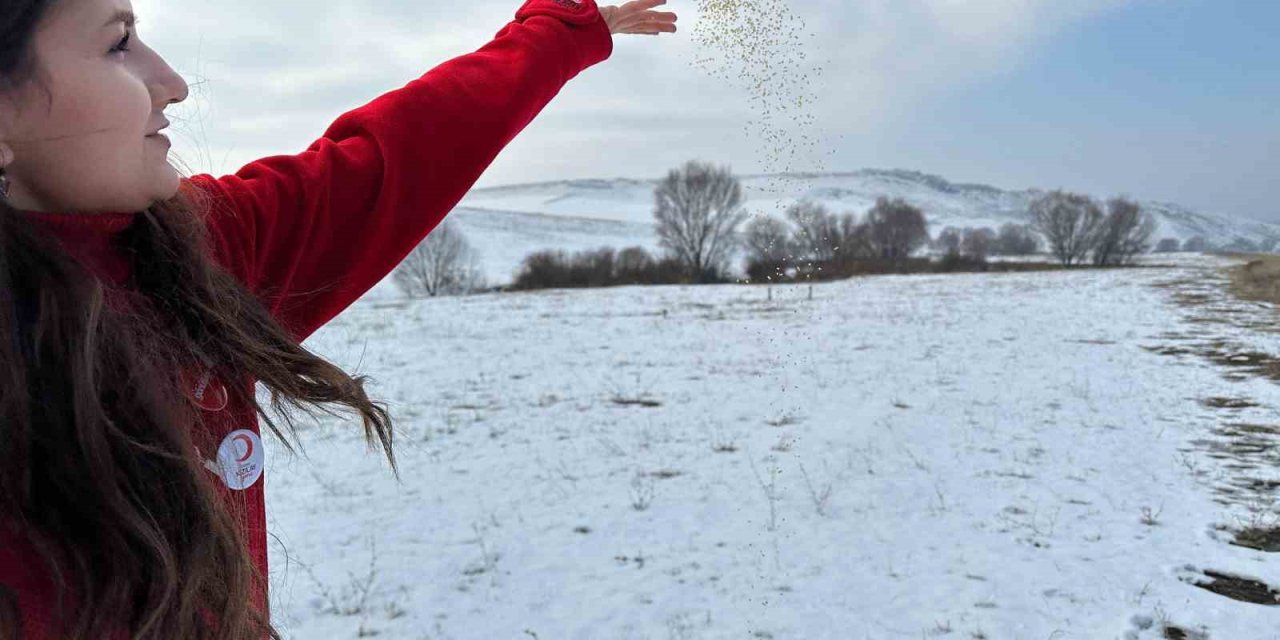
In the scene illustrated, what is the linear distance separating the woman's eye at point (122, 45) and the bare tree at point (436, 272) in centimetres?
4303

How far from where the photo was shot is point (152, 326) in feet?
2.87

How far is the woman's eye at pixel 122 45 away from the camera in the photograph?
2.59 ft

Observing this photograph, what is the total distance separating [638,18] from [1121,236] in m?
70.5

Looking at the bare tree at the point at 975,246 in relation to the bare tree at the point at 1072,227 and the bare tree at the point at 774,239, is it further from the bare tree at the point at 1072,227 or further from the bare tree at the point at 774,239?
the bare tree at the point at 774,239

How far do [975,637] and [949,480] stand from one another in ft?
7.75

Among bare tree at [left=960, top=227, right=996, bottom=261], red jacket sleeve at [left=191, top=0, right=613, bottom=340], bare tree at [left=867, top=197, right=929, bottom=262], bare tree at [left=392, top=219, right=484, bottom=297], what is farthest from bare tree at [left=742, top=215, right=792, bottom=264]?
bare tree at [left=960, top=227, right=996, bottom=261]

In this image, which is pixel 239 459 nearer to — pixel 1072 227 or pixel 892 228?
pixel 892 228

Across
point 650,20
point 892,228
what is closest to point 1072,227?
point 892,228

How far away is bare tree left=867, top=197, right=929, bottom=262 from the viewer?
20.9 meters

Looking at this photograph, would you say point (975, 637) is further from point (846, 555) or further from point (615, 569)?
point (615, 569)

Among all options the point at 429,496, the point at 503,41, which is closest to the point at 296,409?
the point at 503,41

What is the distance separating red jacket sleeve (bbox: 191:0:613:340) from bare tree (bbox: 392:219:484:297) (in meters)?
42.6

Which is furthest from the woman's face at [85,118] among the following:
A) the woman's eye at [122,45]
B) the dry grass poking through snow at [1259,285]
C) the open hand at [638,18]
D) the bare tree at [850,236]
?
the dry grass poking through snow at [1259,285]

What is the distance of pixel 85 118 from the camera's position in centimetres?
75
